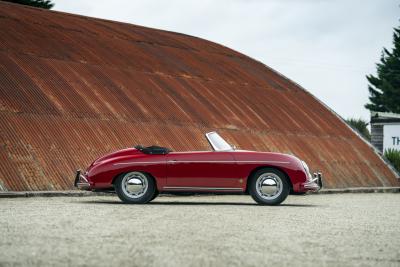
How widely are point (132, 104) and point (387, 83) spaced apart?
50051 mm

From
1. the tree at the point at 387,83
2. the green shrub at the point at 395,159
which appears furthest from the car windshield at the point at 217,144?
the tree at the point at 387,83

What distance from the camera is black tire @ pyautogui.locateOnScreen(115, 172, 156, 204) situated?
13.5 m

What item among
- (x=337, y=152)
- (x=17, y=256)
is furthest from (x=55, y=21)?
(x=17, y=256)

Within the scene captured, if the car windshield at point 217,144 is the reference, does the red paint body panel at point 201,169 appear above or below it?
below

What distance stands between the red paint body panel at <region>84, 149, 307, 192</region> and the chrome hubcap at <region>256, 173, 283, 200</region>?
7.2 inches

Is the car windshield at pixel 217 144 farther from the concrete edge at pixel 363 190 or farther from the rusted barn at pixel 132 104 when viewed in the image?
the concrete edge at pixel 363 190

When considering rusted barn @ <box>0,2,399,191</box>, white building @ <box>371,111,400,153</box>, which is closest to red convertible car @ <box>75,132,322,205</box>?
rusted barn @ <box>0,2,399,191</box>

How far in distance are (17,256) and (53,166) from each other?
1068 cm

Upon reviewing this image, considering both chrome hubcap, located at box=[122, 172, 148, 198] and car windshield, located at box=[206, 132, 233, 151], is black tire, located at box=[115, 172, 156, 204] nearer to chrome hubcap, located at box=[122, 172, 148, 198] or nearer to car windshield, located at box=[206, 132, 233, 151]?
chrome hubcap, located at box=[122, 172, 148, 198]

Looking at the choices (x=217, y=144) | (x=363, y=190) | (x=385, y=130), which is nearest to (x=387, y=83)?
(x=385, y=130)

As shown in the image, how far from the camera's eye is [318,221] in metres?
10.7

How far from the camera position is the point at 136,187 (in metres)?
13.5

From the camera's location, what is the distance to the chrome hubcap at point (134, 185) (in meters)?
13.5

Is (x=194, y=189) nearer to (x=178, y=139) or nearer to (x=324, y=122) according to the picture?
(x=178, y=139)
